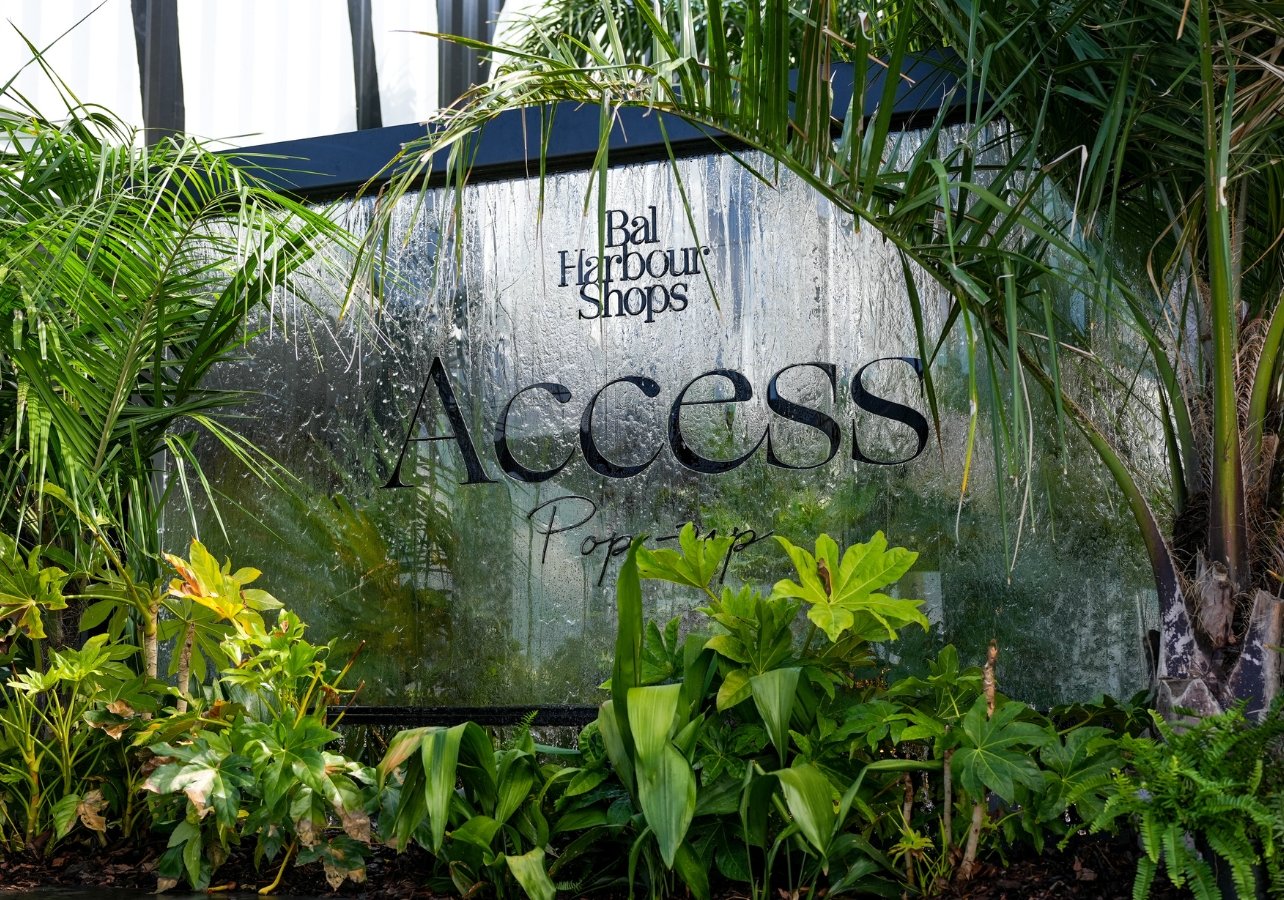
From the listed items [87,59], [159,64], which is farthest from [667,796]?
[87,59]

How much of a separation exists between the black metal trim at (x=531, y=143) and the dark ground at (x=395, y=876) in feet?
6.98

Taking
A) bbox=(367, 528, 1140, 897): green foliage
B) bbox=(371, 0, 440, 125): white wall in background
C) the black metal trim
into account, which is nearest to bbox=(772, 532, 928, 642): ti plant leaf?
bbox=(367, 528, 1140, 897): green foliage

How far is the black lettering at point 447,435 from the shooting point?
14.8 feet

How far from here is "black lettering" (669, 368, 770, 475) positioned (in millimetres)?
4242

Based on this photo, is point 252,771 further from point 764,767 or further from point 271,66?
point 271,66

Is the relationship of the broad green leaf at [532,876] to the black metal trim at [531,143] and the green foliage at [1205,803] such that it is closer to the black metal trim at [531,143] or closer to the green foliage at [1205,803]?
the green foliage at [1205,803]

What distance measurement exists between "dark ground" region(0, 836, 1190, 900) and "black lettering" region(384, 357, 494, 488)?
1.43 m

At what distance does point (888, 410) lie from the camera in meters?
4.11

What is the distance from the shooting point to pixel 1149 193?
3176 mm

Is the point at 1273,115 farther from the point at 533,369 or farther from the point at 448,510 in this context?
the point at 448,510

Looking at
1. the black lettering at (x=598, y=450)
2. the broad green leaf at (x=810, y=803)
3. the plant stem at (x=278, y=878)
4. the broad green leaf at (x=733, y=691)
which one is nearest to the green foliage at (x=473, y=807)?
the plant stem at (x=278, y=878)

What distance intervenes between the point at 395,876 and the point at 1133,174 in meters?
2.62

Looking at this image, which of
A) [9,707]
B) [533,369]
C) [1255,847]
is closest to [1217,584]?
[1255,847]

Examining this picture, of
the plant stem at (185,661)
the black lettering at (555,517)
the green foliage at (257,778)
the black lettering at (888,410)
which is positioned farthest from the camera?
the black lettering at (555,517)
